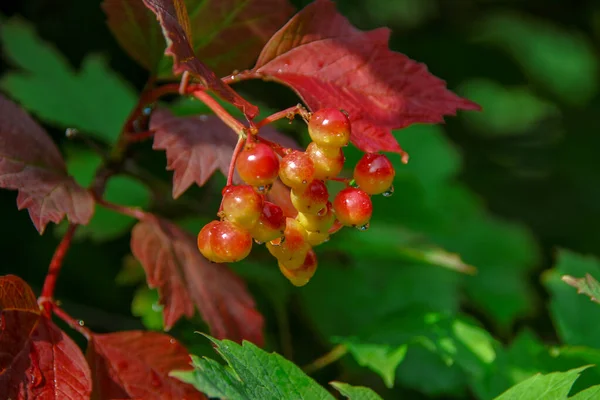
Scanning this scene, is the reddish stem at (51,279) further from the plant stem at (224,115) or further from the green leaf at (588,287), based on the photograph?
the green leaf at (588,287)

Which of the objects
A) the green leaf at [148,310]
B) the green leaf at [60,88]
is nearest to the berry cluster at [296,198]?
the green leaf at [148,310]

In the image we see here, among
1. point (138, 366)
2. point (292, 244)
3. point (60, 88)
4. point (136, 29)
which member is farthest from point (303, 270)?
point (60, 88)

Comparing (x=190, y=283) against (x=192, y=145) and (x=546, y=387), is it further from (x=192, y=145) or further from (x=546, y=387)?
(x=546, y=387)

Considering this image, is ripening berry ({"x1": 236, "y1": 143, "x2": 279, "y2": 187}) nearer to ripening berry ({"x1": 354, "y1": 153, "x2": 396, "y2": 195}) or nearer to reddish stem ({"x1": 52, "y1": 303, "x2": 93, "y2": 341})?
ripening berry ({"x1": 354, "y1": 153, "x2": 396, "y2": 195})

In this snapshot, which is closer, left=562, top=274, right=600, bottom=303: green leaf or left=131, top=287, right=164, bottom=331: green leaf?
left=562, top=274, right=600, bottom=303: green leaf

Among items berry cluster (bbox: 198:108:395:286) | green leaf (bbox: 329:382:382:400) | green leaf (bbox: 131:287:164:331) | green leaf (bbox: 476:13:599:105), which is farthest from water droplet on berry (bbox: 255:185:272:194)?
green leaf (bbox: 476:13:599:105)

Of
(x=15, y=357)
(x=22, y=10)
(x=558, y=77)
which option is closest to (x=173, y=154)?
(x=15, y=357)

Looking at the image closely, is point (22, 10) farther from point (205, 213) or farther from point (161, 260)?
point (161, 260)
